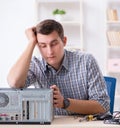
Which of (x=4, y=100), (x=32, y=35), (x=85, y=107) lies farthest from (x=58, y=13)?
(x=4, y=100)

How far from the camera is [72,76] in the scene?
1.91 meters

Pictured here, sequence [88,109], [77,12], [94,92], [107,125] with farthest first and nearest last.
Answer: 1. [77,12]
2. [94,92]
3. [88,109]
4. [107,125]

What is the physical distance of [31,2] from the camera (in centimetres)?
418

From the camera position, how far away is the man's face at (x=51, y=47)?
1775 mm

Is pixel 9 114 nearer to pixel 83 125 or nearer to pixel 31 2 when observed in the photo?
pixel 83 125

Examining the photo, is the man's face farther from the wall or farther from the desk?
the wall

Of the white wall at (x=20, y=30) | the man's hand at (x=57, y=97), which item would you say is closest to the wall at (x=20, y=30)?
the white wall at (x=20, y=30)

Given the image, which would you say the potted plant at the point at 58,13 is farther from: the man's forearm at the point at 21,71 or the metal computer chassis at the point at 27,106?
the metal computer chassis at the point at 27,106

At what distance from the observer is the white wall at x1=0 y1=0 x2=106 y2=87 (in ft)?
13.6

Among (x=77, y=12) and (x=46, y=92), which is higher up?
(x=77, y=12)

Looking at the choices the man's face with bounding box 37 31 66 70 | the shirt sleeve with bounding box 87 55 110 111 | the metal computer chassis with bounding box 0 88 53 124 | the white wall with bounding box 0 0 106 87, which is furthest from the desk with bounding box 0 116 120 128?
the white wall with bounding box 0 0 106 87

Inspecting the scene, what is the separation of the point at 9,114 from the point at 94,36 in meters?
2.87

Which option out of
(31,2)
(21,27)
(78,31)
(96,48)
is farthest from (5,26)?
(96,48)

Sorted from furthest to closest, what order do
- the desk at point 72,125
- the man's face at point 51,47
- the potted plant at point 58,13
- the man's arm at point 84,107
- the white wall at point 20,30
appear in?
the white wall at point 20,30, the potted plant at point 58,13, the man's face at point 51,47, the man's arm at point 84,107, the desk at point 72,125
